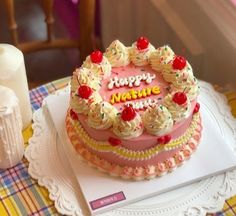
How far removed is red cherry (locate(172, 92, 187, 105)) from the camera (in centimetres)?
110

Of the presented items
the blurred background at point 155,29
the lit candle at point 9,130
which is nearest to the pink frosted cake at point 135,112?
the lit candle at point 9,130

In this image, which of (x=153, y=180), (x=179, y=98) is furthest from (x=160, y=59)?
(x=153, y=180)

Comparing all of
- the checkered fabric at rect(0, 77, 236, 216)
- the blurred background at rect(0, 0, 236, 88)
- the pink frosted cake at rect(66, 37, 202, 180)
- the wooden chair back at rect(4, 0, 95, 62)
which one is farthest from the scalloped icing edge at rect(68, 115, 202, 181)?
the wooden chair back at rect(4, 0, 95, 62)

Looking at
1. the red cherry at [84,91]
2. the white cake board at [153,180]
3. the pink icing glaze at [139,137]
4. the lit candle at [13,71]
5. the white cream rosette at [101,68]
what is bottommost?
the white cake board at [153,180]

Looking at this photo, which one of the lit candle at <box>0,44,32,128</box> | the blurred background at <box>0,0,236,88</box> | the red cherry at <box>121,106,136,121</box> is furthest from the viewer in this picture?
the blurred background at <box>0,0,236,88</box>

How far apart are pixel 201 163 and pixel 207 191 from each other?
0.06 m

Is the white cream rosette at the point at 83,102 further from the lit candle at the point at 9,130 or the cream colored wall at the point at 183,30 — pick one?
the cream colored wall at the point at 183,30

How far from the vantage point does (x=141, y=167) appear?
3.73ft

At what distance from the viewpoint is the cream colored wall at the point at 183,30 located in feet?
4.98

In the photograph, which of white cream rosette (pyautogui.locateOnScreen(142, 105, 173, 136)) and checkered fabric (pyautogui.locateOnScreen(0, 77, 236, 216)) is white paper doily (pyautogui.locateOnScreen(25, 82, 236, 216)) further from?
white cream rosette (pyautogui.locateOnScreen(142, 105, 173, 136))

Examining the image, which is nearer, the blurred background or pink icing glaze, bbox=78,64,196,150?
pink icing glaze, bbox=78,64,196,150

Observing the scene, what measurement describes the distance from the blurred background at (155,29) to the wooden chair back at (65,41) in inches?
4.3

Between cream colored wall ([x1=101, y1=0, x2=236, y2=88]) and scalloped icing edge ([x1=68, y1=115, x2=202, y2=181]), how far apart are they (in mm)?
393

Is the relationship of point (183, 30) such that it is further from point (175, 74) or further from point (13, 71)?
point (13, 71)
